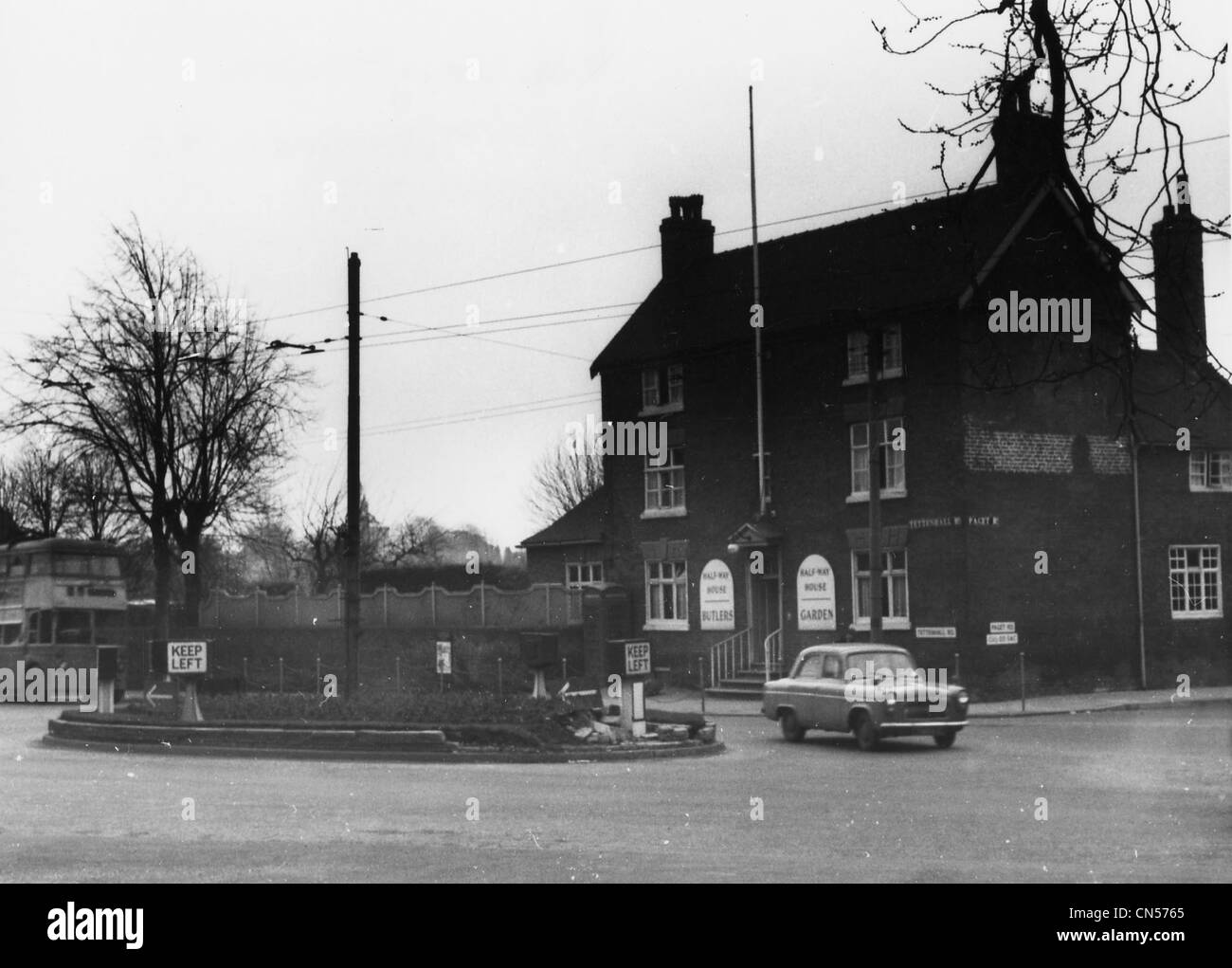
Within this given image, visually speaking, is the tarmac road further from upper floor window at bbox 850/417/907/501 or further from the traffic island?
upper floor window at bbox 850/417/907/501

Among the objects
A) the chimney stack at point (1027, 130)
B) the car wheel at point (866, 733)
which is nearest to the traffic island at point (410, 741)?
the car wheel at point (866, 733)

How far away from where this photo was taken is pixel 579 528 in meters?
52.1

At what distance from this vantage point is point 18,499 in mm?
80438

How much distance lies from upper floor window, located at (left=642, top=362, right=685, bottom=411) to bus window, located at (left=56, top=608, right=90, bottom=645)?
16854 millimetres

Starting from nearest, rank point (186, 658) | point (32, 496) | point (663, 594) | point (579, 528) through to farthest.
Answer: point (186, 658), point (663, 594), point (579, 528), point (32, 496)

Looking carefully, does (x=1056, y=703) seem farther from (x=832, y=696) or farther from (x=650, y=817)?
(x=650, y=817)

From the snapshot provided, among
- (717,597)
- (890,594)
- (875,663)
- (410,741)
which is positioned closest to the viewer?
(410,741)

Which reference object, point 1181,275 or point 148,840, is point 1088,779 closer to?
point 148,840

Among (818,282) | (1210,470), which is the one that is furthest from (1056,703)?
(818,282)

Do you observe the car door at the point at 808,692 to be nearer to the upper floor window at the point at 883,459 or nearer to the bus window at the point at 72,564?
the upper floor window at the point at 883,459

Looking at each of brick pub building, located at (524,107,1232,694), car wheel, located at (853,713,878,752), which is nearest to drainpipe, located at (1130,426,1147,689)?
brick pub building, located at (524,107,1232,694)

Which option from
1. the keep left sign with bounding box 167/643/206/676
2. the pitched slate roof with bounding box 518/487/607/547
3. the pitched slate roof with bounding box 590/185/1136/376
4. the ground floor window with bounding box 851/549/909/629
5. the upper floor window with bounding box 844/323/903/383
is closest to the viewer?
the keep left sign with bounding box 167/643/206/676

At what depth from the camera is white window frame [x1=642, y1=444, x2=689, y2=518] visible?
136 ft

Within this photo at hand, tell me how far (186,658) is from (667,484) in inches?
717
